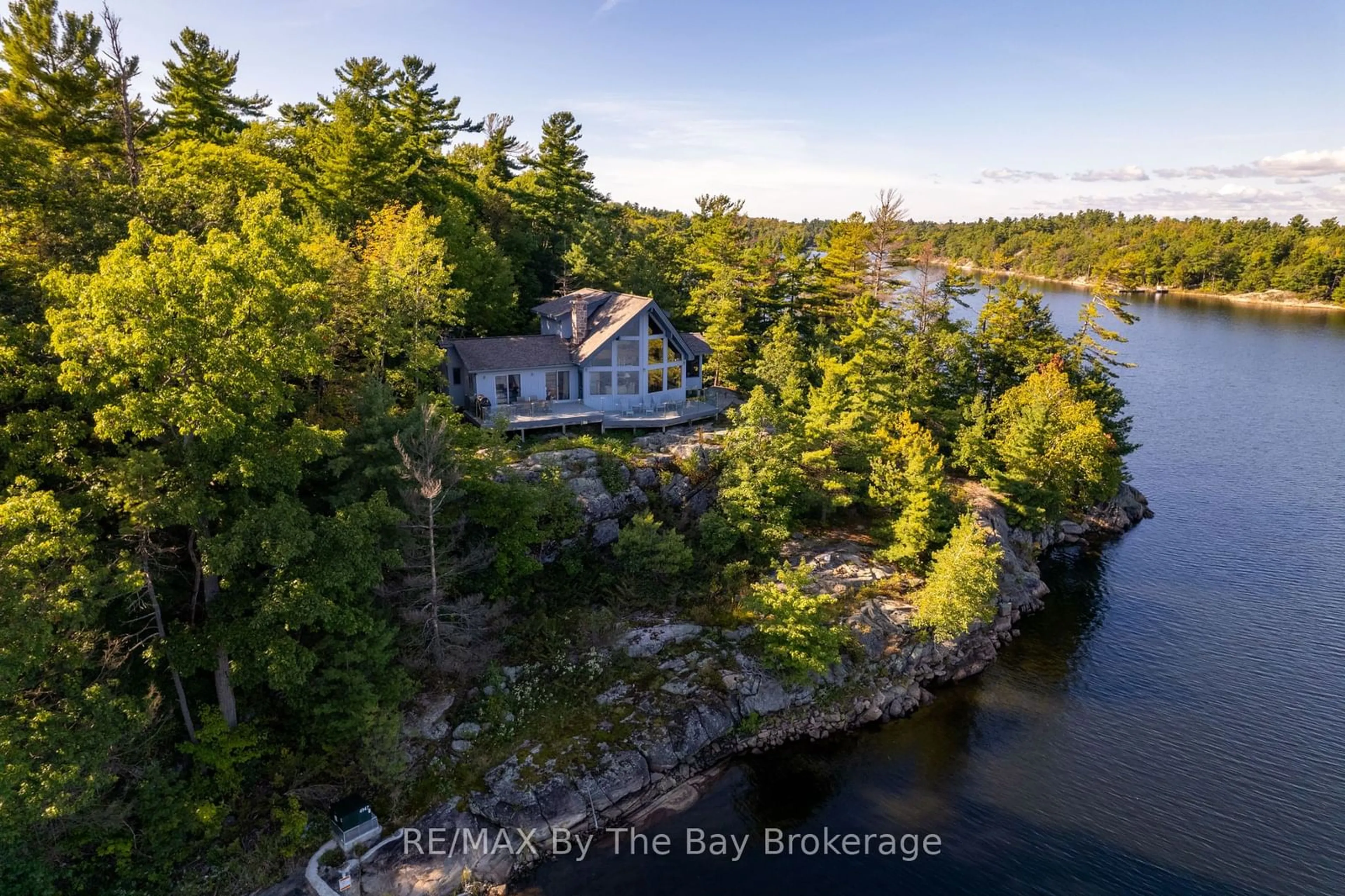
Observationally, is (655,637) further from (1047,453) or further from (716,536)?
(1047,453)

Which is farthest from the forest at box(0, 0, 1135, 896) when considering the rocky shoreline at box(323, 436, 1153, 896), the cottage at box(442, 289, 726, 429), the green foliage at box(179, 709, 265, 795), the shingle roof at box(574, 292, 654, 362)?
the shingle roof at box(574, 292, 654, 362)

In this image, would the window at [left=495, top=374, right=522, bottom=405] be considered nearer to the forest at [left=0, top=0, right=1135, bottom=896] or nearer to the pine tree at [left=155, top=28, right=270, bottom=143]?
the forest at [left=0, top=0, right=1135, bottom=896]

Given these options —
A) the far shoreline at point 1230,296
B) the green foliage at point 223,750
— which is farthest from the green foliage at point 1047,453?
the far shoreline at point 1230,296

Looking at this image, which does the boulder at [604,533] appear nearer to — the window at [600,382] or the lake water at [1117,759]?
the window at [600,382]

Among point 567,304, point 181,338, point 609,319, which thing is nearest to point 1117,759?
point 609,319

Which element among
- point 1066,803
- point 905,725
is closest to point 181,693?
point 905,725
